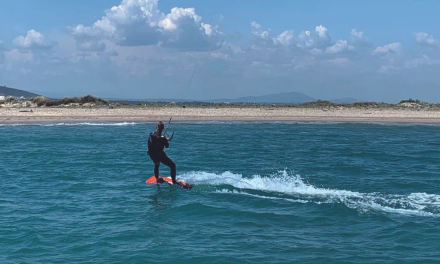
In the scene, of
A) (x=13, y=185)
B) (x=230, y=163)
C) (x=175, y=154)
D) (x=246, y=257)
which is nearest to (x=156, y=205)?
(x=246, y=257)

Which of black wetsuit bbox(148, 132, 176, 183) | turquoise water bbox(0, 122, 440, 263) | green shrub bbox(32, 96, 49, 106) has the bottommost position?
turquoise water bbox(0, 122, 440, 263)

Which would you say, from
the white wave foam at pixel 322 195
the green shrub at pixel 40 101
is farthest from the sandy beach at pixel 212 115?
the white wave foam at pixel 322 195

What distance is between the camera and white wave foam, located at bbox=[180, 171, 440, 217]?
12586 millimetres

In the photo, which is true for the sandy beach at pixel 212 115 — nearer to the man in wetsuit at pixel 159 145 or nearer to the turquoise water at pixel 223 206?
the turquoise water at pixel 223 206

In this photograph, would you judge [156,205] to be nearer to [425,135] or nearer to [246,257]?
[246,257]

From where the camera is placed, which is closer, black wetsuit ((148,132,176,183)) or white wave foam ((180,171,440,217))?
white wave foam ((180,171,440,217))

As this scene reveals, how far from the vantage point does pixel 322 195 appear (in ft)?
45.9

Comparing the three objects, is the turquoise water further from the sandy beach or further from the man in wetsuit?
the sandy beach

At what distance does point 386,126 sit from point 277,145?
63.3ft

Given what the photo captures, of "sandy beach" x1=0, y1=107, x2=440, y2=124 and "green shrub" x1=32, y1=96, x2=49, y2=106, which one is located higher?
"green shrub" x1=32, y1=96, x2=49, y2=106

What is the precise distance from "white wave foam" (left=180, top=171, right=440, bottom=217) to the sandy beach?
3110cm

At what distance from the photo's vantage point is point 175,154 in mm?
24297

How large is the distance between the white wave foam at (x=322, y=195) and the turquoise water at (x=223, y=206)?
4 cm

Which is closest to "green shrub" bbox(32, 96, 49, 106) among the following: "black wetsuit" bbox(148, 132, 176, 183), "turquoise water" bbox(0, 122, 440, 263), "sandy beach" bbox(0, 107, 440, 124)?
"sandy beach" bbox(0, 107, 440, 124)
